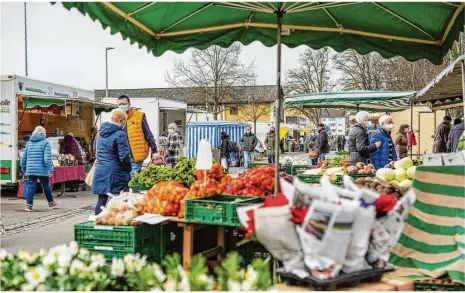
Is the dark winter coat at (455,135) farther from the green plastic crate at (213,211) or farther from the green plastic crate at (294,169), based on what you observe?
the green plastic crate at (213,211)

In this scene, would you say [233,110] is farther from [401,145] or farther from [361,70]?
[401,145]

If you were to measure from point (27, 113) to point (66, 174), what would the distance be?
374 centimetres

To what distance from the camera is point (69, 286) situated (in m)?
3.46

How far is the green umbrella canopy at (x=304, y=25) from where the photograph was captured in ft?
17.3

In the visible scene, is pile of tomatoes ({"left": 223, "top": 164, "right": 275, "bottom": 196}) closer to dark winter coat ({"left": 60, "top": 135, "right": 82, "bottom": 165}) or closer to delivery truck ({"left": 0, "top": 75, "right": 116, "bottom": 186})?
delivery truck ({"left": 0, "top": 75, "right": 116, "bottom": 186})

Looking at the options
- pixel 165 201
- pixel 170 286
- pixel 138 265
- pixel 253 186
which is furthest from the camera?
pixel 253 186

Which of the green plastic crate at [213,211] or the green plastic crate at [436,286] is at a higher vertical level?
the green plastic crate at [213,211]

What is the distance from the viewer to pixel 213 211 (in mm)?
4957

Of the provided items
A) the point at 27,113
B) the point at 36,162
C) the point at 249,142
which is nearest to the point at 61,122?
the point at 27,113

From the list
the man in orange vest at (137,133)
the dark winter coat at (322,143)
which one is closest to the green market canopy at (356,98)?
the dark winter coat at (322,143)

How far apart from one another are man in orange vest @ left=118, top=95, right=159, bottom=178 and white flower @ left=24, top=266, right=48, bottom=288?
17.8ft

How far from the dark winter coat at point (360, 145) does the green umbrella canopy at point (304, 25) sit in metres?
3.19

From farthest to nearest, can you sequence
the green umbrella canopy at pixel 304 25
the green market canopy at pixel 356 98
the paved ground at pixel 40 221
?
the green market canopy at pixel 356 98 < the paved ground at pixel 40 221 < the green umbrella canopy at pixel 304 25

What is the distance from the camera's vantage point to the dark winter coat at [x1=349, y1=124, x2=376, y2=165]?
367 inches
